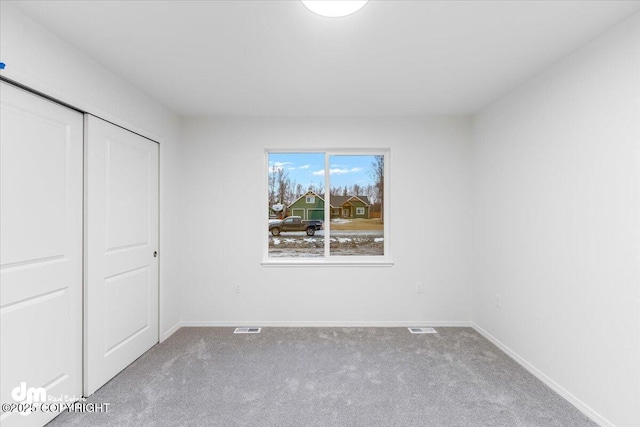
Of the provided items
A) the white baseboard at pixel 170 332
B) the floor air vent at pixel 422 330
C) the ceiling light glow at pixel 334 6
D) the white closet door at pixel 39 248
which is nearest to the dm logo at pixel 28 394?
the white closet door at pixel 39 248

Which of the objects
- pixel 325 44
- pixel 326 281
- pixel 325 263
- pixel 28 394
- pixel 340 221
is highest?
pixel 325 44

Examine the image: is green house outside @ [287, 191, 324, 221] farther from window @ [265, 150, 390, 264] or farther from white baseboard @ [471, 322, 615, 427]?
white baseboard @ [471, 322, 615, 427]

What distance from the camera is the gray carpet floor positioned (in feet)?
6.55

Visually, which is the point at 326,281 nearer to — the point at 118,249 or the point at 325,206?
the point at 325,206

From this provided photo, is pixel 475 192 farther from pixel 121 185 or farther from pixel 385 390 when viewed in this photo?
pixel 121 185

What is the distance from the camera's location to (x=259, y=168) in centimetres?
365

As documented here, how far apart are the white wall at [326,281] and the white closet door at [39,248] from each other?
149 cm

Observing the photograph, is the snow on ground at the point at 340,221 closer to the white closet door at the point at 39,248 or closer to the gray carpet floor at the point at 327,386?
the gray carpet floor at the point at 327,386

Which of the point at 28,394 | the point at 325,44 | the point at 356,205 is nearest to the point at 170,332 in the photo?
the point at 28,394

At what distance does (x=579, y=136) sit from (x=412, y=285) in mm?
2200

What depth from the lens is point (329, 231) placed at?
151 inches

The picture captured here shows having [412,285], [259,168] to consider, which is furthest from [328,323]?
[259,168]

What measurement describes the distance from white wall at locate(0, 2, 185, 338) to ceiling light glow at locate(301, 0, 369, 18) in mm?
1677

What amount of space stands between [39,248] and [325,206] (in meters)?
2.70
